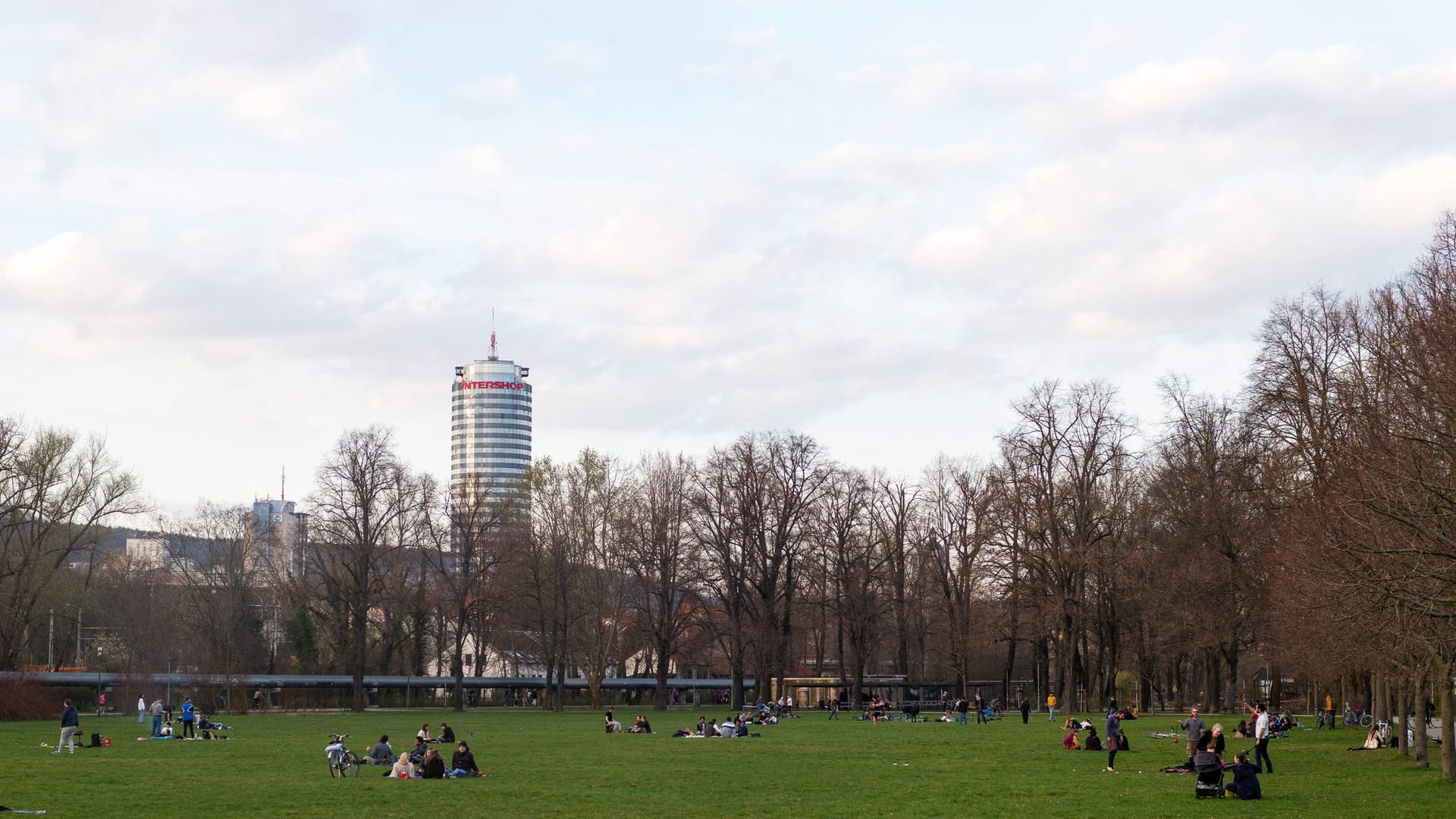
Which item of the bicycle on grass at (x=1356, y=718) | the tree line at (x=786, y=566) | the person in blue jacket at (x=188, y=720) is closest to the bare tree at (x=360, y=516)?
the tree line at (x=786, y=566)

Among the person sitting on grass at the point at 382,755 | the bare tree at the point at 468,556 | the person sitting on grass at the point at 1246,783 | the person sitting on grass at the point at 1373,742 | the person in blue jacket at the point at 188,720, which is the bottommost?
the person in blue jacket at the point at 188,720

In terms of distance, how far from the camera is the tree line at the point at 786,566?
55.8m

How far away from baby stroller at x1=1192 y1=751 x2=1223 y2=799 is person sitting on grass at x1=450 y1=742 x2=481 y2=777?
50.2 ft

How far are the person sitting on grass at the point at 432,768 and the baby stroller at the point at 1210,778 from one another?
51.2 feet

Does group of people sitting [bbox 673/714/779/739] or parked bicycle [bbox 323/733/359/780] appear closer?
parked bicycle [bbox 323/733/359/780]

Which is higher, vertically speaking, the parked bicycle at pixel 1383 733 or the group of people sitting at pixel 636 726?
the parked bicycle at pixel 1383 733

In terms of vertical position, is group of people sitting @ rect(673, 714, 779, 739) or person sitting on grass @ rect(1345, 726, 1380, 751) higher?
person sitting on grass @ rect(1345, 726, 1380, 751)

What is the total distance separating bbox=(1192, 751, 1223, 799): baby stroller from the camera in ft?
82.1

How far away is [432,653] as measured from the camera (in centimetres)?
10562

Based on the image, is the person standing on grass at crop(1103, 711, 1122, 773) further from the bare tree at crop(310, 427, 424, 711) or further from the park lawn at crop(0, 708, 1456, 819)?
the bare tree at crop(310, 427, 424, 711)

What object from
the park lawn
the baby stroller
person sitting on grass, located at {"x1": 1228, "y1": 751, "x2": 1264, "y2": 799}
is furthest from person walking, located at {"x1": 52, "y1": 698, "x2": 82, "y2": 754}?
person sitting on grass, located at {"x1": 1228, "y1": 751, "x2": 1264, "y2": 799}

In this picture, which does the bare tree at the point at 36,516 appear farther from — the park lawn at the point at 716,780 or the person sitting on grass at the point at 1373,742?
the person sitting on grass at the point at 1373,742

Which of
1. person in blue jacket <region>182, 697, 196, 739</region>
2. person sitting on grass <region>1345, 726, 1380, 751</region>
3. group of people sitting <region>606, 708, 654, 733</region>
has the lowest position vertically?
group of people sitting <region>606, 708, 654, 733</region>

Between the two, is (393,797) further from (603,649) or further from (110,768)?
(603,649)
